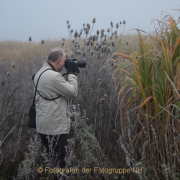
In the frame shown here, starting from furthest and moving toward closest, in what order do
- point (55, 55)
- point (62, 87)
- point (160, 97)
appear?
point (55, 55) < point (62, 87) < point (160, 97)

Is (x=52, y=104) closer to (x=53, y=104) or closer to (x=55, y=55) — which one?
(x=53, y=104)

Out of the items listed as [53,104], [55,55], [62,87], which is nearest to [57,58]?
[55,55]

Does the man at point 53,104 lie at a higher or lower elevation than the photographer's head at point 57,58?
lower

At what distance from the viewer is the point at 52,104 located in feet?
8.73

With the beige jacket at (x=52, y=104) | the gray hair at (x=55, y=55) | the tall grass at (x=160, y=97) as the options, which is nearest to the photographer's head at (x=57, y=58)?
the gray hair at (x=55, y=55)

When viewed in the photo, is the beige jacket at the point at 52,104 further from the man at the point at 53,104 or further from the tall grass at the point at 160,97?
the tall grass at the point at 160,97

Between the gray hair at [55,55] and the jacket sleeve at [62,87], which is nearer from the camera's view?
the jacket sleeve at [62,87]

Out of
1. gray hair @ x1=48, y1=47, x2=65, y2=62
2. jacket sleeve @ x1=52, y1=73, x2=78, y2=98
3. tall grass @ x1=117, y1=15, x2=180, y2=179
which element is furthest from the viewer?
gray hair @ x1=48, y1=47, x2=65, y2=62

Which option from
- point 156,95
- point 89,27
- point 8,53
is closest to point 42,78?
point 156,95

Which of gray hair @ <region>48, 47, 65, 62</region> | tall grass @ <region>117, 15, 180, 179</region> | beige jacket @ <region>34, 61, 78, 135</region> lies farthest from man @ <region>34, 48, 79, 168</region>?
tall grass @ <region>117, 15, 180, 179</region>

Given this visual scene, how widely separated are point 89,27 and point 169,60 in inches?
104

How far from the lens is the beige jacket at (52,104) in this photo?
2648 millimetres

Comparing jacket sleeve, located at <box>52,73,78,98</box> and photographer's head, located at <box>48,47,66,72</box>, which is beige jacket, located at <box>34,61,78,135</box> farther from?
photographer's head, located at <box>48,47,66,72</box>

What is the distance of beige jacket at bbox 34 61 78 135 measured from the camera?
2.65 m
